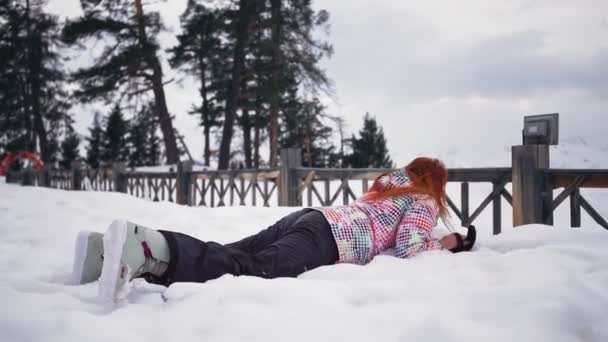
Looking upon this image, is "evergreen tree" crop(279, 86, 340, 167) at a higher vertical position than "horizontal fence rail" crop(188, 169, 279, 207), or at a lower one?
higher

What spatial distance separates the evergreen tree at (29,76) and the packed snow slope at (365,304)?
922 inches

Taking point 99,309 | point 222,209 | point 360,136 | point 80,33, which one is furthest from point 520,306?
point 360,136

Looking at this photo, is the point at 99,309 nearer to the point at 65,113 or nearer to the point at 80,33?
the point at 80,33

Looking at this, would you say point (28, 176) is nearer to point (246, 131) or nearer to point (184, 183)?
point (246, 131)

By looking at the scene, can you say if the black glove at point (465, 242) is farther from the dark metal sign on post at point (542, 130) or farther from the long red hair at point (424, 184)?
the dark metal sign on post at point (542, 130)

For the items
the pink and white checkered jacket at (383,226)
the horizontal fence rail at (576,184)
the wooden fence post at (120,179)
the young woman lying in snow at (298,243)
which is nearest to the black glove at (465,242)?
the young woman lying in snow at (298,243)

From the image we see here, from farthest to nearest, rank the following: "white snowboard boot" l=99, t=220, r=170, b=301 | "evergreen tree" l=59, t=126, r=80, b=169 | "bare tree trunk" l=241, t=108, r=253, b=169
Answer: "evergreen tree" l=59, t=126, r=80, b=169, "bare tree trunk" l=241, t=108, r=253, b=169, "white snowboard boot" l=99, t=220, r=170, b=301

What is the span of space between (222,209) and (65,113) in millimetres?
24185

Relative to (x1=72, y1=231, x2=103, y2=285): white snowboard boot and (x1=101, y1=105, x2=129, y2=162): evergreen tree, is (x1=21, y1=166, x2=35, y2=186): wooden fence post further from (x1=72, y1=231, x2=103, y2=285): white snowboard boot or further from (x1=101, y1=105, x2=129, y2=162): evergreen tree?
(x1=72, y1=231, x2=103, y2=285): white snowboard boot

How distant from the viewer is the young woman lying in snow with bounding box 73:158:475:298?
1.94 m

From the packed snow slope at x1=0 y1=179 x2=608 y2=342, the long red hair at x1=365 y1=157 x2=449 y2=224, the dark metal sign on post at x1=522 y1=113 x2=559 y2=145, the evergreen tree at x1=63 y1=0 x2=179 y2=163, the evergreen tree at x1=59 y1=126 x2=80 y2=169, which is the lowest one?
the packed snow slope at x1=0 y1=179 x2=608 y2=342

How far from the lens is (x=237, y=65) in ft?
51.6

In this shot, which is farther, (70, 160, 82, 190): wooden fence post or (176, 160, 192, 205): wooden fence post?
(70, 160, 82, 190): wooden fence post

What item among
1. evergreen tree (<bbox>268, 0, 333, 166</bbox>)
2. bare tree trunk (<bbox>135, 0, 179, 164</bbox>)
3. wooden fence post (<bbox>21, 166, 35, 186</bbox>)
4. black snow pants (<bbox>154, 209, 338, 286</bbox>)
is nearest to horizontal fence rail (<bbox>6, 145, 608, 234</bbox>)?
black snow pants (<bbox>154, 209, 338, 286</bbox>)
